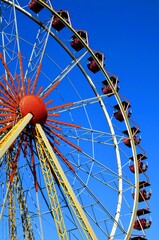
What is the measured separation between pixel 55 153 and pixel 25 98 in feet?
7.82

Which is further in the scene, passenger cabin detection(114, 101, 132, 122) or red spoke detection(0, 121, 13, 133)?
passenger cabin detection(114, 101, 132, 122)

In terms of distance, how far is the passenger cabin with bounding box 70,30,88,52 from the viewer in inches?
805

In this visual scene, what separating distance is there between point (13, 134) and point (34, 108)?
204 centimetres

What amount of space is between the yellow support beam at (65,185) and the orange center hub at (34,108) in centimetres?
28

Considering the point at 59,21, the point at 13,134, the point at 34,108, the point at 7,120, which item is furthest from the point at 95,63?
the point at 13,134

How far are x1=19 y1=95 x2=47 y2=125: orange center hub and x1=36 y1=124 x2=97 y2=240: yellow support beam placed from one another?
0.28m

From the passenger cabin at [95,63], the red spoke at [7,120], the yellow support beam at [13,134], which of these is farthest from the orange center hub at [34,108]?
the passenger cabin at [95,63]

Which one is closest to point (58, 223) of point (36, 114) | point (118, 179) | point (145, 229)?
point (36, 114)

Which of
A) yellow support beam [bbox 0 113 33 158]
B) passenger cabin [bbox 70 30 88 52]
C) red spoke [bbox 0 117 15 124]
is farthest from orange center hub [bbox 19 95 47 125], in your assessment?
passenger cabin [bbox 70 30 88 52]

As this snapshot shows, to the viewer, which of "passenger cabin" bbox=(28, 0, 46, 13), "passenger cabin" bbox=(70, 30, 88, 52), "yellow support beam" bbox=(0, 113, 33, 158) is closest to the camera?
"yellow support beam" bbox=(0, 113, 33, 158)

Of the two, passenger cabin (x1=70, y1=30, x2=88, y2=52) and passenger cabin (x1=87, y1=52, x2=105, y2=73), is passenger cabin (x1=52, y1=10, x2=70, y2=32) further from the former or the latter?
passenger cabin (x1=87, y1=52, x2=105, y2=73)

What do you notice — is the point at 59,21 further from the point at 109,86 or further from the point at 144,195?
the point at 144,195

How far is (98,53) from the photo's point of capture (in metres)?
21.6

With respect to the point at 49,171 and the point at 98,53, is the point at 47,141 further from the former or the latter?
the point at 98,53
